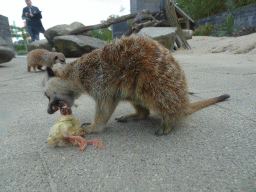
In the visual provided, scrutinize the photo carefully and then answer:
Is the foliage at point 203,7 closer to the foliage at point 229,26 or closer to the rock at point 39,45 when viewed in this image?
the foliage at point 229,26

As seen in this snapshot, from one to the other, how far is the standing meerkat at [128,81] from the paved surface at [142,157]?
0.83ft

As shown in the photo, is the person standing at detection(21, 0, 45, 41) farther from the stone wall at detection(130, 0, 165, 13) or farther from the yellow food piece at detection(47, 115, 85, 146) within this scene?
the yellow food piece at detection(47, 115, 85, 146)

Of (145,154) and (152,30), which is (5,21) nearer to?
(152,30)

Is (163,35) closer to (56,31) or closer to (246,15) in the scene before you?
(56,31)

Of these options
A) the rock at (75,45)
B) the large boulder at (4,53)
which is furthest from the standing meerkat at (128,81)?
the rock at (75,45)

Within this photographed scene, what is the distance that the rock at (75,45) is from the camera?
10.3m

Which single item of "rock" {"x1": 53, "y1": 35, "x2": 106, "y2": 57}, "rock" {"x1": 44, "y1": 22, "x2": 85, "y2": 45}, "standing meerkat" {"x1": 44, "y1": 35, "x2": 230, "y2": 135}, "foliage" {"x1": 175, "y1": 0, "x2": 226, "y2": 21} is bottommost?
"standing meerkat" {"x1": 44, "y1": 35, "x2": 230, "y2": 135}

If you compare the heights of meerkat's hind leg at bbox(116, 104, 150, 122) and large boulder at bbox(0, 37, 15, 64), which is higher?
large boulder at bbox(0, 37, 15, 64)

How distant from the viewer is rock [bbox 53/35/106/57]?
10320 millimetres

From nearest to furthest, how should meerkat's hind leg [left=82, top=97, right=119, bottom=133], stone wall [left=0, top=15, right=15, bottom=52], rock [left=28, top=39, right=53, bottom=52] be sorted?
meerkat's hind leg [left=82, top=97, right=119, bottom=133] → stone wall [left=0, top=15, right=15, bottom=52] → rock [left=28, top=39, right=53, bottom=52]

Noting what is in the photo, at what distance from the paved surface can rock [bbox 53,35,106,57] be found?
853cm

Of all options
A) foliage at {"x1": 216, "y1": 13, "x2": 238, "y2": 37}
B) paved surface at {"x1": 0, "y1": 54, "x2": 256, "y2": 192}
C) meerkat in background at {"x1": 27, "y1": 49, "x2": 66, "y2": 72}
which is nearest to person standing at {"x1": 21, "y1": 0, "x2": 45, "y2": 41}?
meerkat in background at {"x1": 27, "y1": 49, "x2": 66, "y2": 72}

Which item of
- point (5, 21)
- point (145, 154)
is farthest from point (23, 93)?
point (5, 21)

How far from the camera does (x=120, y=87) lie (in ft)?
6.25
